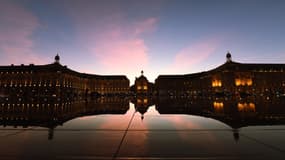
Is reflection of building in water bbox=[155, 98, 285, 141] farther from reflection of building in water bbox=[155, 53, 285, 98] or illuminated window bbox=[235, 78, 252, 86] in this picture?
illuminated window bbox=[235, 78, 252, 86]

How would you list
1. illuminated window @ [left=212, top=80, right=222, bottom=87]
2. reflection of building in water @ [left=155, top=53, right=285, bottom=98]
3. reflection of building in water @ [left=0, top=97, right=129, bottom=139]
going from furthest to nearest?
illuminated window @ [left=212, top=80, right=222, bottom=87], reflection of building in water @ [left=155, top=53, right=285, bottom=98], reflection of building in water @ [left=0, top=97, right=129, bottom=139]

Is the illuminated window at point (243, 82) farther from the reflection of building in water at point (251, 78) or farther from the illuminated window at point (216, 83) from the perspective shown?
the illuminated window at point (216, 83)

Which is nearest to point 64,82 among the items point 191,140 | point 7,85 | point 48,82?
point 48,82

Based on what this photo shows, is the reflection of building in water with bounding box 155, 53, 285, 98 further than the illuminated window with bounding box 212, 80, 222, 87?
No

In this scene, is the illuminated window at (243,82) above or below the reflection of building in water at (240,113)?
above

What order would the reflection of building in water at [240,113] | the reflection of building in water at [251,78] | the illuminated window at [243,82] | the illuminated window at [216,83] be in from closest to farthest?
the reflection of building in water at [240,113], the reflection of building in water at [251,78], the illuminated window at [243,82], the illuminated window at [216,83]

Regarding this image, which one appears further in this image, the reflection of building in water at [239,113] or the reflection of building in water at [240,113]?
the reflection of building in water at [240,113]

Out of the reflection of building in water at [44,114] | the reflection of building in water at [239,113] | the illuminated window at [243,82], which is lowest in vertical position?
the reflection of building in water at [239,113]

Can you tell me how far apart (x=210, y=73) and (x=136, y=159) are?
13297 centimetres

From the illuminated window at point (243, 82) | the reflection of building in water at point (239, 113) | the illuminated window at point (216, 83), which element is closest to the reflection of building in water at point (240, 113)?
the reflection of building in water at point (239, 113)

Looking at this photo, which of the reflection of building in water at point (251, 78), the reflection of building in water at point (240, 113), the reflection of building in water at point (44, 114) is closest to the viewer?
the reflection of building in water at point (44, 114)

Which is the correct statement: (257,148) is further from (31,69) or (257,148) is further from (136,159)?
(31,69)

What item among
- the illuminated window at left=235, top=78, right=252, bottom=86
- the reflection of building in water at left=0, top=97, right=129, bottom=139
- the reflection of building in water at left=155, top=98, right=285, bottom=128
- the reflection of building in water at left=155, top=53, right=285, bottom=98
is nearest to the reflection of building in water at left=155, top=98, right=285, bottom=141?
the reflection of building in water at left=155, top=98, right=285, bottom=128

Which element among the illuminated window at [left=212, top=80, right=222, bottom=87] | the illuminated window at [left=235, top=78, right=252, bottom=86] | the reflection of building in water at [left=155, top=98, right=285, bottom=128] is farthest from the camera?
the illuminated window at [left=212, top=80, right=222, bottom=87]
